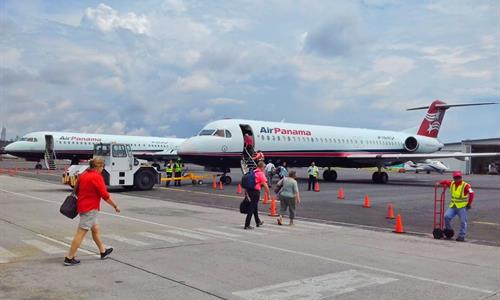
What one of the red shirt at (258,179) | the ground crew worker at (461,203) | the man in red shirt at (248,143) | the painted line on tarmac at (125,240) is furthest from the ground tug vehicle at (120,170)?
the ground crew worker at (461,203)

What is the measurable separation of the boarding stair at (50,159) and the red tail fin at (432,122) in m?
31.4

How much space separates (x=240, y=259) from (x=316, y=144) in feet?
80.9

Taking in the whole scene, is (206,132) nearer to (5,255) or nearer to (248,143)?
(248,143)

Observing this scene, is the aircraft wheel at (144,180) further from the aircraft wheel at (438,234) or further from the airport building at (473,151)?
the airport building at (473,151)

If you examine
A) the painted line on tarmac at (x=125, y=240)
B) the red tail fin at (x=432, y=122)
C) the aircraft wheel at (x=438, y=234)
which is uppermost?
the red tail fin at (x=432, y=122)

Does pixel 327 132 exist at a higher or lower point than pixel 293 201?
higher

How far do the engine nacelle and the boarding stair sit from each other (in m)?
29.8

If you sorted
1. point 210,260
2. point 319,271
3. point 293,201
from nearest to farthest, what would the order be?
point 319,271
point 210,260
point 293,201

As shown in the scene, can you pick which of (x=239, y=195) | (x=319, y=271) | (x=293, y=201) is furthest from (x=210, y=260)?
(x=239, y=195)

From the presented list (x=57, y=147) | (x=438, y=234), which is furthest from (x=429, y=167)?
(x=438, y=234)

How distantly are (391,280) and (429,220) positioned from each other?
894cm

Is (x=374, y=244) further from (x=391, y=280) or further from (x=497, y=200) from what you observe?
(x=497, y=200)

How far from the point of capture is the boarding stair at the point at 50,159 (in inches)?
1762

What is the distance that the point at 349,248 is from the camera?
10250mm
